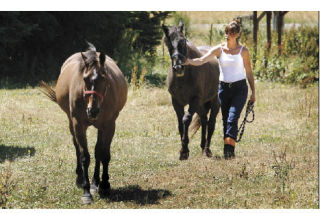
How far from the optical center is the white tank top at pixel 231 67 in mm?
7148

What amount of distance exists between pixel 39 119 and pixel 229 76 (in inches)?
207

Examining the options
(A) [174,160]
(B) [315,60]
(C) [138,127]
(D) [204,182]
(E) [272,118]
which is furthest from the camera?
(B) [315,60]

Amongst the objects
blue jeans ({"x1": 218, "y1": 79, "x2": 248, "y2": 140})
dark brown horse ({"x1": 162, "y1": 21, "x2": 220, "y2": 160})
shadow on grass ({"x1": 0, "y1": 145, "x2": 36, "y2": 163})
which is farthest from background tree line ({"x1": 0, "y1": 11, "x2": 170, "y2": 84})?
blue jeans ({"x1": 218, "y1": 79, "x2": 248, "y2": 140})

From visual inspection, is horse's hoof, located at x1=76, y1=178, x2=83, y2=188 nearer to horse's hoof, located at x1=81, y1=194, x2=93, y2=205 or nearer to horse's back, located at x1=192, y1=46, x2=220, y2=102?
horse's hoof, located at x1=81, y1=194, x2=93, y2=205

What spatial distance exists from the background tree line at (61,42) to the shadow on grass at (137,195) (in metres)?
10.2

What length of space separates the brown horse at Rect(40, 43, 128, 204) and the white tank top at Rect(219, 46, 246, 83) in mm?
1577

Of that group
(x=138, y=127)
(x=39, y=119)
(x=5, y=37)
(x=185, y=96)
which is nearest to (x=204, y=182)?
(x=185, y=96)

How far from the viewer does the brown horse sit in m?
5.46

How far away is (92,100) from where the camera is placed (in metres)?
5.38

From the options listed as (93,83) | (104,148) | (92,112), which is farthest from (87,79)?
(104,148)

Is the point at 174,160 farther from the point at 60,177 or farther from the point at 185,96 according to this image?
the point at 60,177

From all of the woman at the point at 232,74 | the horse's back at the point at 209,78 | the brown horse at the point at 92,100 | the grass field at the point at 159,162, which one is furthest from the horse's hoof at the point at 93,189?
the horse's back at the point at 209,78

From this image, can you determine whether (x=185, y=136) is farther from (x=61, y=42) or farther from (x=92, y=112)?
(x=61, y=42)

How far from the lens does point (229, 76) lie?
7242 millimetres
